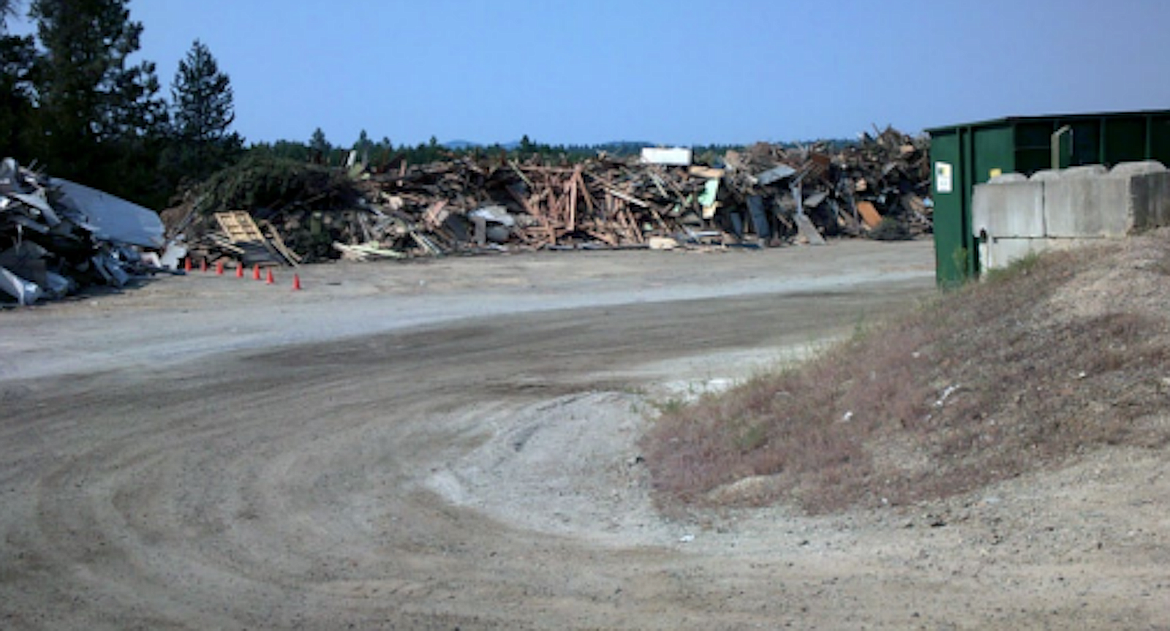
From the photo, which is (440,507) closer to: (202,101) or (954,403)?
(954,403)

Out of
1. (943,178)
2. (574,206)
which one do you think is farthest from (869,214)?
(943,178)

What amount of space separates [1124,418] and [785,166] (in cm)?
3426

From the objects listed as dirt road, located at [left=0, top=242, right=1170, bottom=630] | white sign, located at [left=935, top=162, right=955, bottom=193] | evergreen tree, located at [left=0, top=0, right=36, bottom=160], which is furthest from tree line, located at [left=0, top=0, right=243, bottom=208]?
white sign, located at [left=935, top=162, right=955, bottom=193]

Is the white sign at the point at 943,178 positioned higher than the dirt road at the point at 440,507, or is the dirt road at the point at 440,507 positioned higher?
the white sign at the point at 943,178

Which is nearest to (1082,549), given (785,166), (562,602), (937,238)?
(562,602)

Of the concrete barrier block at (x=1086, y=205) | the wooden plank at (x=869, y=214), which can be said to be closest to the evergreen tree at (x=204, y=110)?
the wooden plank at (x=869, y=214)

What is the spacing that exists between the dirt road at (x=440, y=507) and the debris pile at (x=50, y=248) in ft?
10.8

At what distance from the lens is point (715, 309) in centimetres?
2138

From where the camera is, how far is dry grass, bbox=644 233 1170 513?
755 centimetres

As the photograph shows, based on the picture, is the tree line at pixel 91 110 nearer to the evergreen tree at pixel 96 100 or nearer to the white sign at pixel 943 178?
the evergreen tree at pixel 96 100

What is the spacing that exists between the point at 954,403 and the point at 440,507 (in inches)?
153

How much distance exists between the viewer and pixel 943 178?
16109 mm

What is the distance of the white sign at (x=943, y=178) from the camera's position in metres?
15.8

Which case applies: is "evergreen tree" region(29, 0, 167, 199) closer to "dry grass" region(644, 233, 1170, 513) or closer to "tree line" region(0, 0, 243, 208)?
"tree line" region(0, 0, 243, 208)
